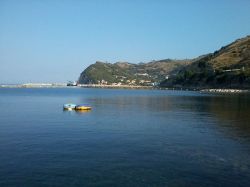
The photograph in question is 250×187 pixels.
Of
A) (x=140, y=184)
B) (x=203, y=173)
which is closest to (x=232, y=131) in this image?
(x=203, y=173)

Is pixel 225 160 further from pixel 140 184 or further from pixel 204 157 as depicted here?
pixel 140 184

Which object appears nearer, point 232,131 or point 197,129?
point 232,131

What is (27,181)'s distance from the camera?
27.0 m

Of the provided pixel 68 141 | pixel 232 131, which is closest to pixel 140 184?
pixel 68 141

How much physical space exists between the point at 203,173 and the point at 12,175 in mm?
16877

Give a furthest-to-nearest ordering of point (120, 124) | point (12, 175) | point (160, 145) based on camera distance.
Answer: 1. point (120, 124)
2. point (160, 145)
3. point (12, 175)

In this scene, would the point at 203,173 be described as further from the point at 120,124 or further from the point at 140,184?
the point at 120,124


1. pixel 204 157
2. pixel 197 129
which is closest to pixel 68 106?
pixel 197 129

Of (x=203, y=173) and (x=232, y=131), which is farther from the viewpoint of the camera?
(x=232, y=131)

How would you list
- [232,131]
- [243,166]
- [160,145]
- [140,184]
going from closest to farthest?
[140,184]
[243,166]
[160,145]
[232,131]

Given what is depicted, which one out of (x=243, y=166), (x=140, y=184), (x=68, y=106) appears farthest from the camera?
(x=68, y=106)

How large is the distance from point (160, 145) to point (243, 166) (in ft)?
40.1

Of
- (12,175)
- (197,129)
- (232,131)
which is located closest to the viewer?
(12,175)

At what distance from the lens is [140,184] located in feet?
87.0
